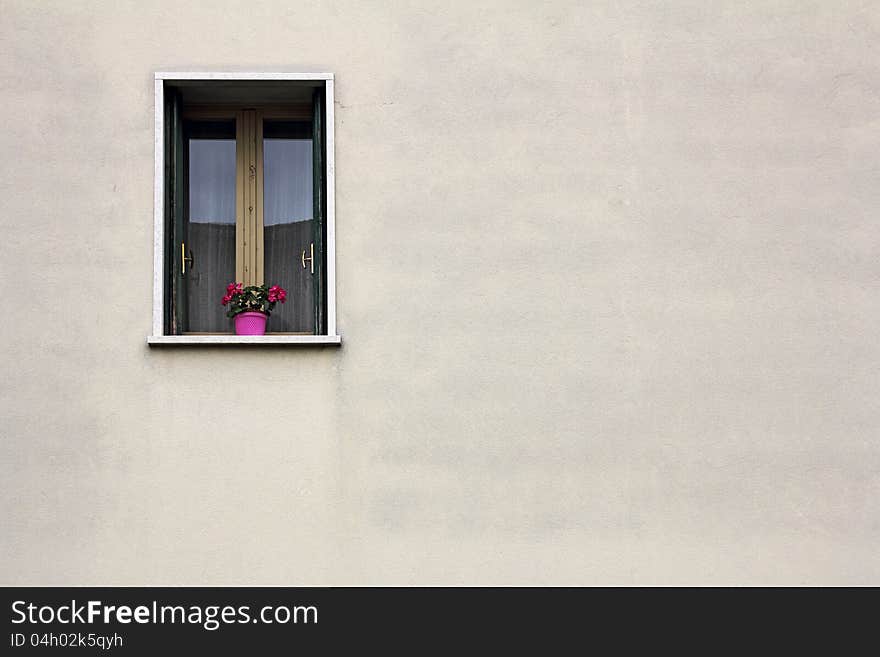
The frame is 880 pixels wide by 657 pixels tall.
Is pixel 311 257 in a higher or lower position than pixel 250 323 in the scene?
higher

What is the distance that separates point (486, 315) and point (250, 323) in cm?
150

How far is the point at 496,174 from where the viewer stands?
24.5ft

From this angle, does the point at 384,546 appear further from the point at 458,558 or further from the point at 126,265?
the point at 126,265

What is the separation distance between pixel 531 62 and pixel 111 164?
276 centimetres

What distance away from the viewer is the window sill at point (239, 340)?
7180 millimetres

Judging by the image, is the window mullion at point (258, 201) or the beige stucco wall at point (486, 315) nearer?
the beige stucco wall at point (486, 315)

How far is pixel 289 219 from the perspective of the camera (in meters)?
7.73

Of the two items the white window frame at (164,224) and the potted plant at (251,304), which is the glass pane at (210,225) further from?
the white window frame at (164,224)

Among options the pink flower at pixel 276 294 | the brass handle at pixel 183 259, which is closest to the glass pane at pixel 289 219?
the pink flower at pixel 276 294

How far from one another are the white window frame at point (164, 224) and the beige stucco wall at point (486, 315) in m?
0.07

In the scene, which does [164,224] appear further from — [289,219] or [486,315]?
[486,315]

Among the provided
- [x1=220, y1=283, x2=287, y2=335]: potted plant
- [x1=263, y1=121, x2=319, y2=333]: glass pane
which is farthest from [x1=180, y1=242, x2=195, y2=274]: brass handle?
[x1=263, y1=121, x2=319, y2=333]: glass pane
